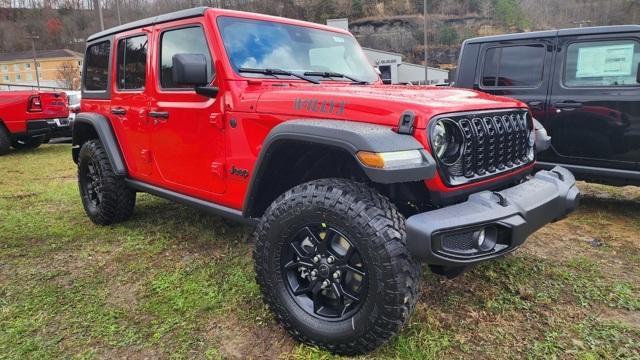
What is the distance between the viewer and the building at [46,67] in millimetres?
60594

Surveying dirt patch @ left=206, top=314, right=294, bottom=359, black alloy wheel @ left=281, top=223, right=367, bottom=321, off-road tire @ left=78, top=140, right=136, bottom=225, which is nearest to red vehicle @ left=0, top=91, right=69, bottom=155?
off-road tire @ left=78, top=140, right=136, bottom=225

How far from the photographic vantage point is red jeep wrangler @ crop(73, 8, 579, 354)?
2.10 metres

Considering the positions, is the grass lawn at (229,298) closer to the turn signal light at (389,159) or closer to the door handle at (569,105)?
the turn signal light at (389,159)

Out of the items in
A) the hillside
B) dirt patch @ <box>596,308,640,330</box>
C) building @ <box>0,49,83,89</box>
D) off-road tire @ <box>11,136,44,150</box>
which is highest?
the hillside

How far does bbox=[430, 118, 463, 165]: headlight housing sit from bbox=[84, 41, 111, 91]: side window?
3395mm

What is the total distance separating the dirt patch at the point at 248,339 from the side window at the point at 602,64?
Answer: 4.19 metres

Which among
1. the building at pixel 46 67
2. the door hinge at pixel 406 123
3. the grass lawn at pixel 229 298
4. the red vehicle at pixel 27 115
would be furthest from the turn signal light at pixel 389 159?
the building at pixel 46 67

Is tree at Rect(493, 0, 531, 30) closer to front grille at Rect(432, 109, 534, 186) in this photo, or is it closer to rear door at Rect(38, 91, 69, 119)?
rear door at Rect(38, 91, 69, 119)

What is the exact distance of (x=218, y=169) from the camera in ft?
10.2

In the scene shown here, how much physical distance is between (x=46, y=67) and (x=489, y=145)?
277 feet

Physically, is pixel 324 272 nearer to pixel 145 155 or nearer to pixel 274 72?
pixel 274 72

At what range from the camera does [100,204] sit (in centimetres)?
447

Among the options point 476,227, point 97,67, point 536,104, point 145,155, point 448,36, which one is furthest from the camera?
point 448,36

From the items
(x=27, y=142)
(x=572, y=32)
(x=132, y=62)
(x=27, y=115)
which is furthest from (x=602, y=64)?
(x=27, y=142)
